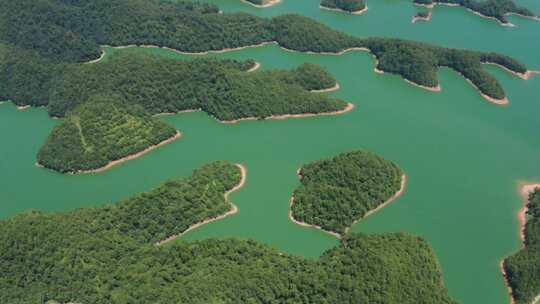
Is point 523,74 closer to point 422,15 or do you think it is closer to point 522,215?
point 422,15

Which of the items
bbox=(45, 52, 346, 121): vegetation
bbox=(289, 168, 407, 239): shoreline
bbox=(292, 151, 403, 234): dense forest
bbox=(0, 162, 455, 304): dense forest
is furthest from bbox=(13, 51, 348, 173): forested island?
bbox=(0, 162, 455, 304): dense forest

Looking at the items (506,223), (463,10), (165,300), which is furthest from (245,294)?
(463,10)

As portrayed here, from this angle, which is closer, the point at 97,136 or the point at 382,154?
the point at 97,136

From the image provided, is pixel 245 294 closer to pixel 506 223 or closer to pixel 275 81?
pixel 506 223

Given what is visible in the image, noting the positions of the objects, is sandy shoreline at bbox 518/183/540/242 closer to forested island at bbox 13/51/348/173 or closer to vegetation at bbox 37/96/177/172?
forested island at bbox 13/51/348/173

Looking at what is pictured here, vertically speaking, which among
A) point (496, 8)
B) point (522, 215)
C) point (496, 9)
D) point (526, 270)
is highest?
point (496, 8)

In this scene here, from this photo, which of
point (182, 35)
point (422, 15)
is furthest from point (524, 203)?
point (182, 35)

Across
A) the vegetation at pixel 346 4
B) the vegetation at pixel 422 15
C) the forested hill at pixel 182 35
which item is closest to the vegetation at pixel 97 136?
the forested hill at pixel 182 35
